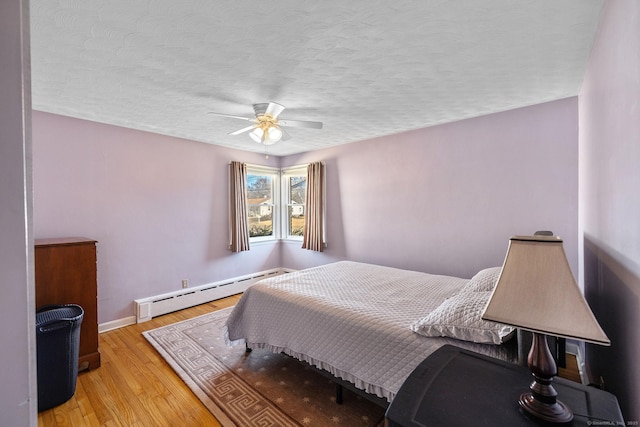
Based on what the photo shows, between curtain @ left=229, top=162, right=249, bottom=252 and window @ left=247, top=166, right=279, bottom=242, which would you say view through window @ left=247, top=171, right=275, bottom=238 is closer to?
window @ left=247, top=166, right=279, bottom=242

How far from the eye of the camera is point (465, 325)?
1470 millimetres

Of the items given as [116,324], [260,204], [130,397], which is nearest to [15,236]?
[130,397]

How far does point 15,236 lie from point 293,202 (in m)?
4.65

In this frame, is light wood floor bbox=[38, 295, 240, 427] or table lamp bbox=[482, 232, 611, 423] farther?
light wood floor bbox=[38, 295, 240, 427]

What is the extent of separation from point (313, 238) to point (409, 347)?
3052 millimetres

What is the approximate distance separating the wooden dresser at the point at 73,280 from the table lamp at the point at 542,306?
301 cm

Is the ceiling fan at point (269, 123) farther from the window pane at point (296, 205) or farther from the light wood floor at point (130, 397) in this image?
the window pane at point (296, 205)

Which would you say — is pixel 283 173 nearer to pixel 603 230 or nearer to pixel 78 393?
pixel 78 393

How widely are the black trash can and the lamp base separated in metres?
2.73

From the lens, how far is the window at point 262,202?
4801 mm

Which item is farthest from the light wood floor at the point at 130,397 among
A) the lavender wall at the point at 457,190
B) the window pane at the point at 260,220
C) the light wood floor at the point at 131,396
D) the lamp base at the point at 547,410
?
the lavender wall at the point at 457,190

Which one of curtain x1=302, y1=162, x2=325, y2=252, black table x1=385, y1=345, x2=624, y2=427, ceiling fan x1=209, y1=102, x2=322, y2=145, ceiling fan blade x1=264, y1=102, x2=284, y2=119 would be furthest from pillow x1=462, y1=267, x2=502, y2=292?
curtain x1=302, y1=162, x2=325, y2=252

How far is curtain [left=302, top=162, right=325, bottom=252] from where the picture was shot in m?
4.45

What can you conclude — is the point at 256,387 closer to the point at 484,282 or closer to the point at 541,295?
the point at 484,282
